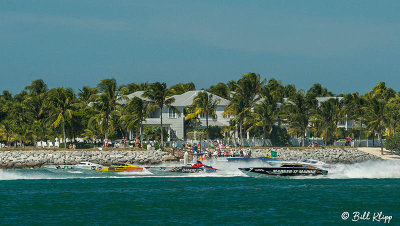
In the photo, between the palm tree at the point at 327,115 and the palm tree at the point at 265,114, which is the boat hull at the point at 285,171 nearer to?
the palm tree at the point at 265,114

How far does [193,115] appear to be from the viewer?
92.9m

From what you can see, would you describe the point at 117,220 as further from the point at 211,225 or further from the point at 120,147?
the point at 120,147

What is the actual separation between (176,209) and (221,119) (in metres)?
60.7

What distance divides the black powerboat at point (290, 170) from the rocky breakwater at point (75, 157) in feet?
86.4

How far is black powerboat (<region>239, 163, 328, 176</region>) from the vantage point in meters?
56.9

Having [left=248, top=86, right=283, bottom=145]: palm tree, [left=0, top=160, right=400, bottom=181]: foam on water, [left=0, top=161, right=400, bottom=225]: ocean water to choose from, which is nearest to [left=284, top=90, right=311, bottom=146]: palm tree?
[left=248, top=86, right=283, bottom=145]: palm tree

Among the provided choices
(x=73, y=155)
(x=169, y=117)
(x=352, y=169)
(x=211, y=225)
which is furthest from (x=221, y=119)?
(x=211, y=225)

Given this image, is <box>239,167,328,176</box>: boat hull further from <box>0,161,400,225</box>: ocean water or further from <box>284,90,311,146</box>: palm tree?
<box>284,90,311,146</box>: palm tree

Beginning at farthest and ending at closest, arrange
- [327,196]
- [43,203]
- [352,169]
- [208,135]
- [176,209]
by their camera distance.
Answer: [208,135]
[352,169]
[327,196]
[43,203]
[176,209]

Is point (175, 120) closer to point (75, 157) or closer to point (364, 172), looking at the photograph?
point (75, 157)

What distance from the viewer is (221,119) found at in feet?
336

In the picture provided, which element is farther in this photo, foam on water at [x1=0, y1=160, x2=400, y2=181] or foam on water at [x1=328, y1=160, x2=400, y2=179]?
foam on water at [x1=328, y1=160, x2=400, y2=179]

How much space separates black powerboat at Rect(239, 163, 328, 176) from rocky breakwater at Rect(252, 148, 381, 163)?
2848cm

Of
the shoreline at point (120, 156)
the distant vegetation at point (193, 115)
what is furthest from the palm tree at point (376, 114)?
the shoreline at point (120, 156)
